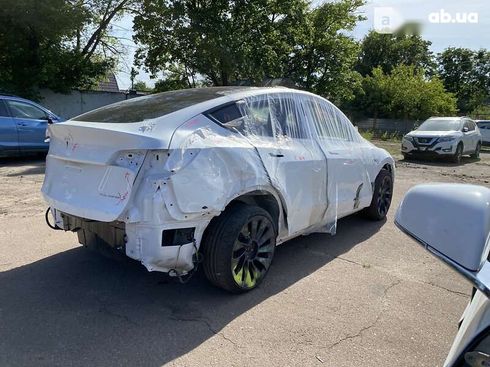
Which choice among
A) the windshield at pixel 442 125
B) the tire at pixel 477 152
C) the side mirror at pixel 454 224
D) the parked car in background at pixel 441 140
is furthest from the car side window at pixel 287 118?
the tire at pixel 477 152

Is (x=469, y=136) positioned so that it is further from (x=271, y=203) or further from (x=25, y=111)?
(x=25, y=111)

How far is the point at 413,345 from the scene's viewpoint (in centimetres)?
309

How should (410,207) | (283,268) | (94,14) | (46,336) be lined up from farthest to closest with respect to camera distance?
(94,14) < (283,268) < (46,336) < (410,207)

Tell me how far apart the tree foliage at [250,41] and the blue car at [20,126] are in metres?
9.88

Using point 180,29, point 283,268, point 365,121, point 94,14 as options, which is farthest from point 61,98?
point 365,121

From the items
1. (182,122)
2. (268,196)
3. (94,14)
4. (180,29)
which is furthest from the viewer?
(180,29)

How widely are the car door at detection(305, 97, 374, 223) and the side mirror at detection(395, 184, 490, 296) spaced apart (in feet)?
9.62

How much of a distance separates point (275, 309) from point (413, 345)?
1055 millimetres

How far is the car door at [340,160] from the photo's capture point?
4723 millimetres

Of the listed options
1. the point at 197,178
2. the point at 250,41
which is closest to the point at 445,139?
the point at 250,41

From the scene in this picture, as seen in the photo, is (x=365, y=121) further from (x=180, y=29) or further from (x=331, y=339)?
(x=331, y=339)

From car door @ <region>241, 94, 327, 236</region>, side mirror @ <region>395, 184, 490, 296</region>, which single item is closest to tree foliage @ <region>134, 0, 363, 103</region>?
car door @ <region>241, 94, 327, 236</region>

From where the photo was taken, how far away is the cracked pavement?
2896 mm

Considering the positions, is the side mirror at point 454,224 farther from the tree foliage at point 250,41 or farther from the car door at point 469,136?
the tree foliage at point 250,41
